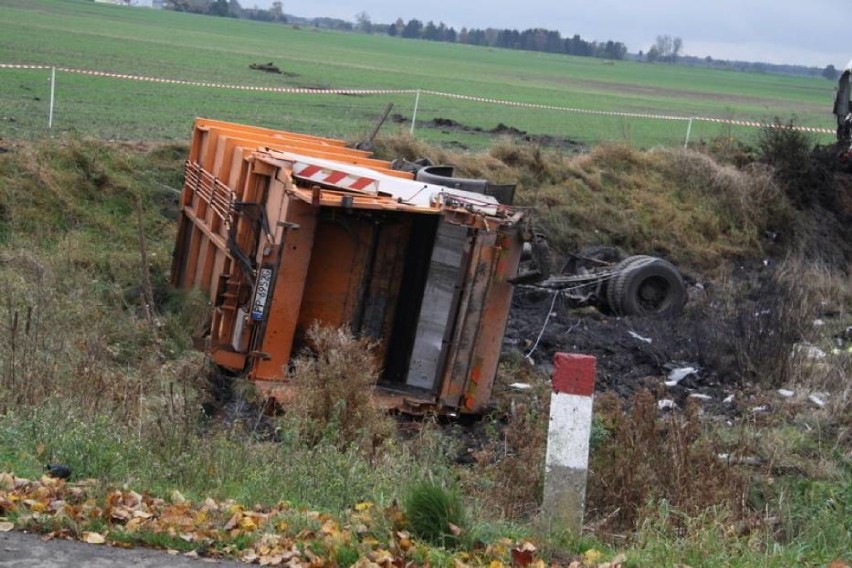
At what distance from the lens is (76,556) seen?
5629mm

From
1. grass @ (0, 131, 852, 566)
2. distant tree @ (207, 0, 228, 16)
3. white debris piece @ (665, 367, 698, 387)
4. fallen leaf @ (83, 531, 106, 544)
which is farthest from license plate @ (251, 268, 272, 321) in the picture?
distant tree @ (207, 0, 228, 16)

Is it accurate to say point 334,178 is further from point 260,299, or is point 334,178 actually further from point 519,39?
point 519,39

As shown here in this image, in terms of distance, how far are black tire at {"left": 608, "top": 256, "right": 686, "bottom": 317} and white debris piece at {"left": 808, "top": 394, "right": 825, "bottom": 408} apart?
13.3 ft

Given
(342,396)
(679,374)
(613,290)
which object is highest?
(342,396)

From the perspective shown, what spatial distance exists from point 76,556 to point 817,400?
869 centimetres

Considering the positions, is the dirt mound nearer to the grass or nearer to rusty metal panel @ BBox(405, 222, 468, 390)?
the grass

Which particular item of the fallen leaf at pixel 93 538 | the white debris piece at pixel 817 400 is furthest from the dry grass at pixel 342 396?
the white debris piece at pixel 817 400

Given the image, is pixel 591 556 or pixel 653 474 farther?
pixel 653 474

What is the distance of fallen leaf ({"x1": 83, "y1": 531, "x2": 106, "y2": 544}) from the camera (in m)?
5.79

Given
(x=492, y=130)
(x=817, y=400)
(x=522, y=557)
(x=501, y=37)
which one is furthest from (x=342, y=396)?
(x=501, y=37)

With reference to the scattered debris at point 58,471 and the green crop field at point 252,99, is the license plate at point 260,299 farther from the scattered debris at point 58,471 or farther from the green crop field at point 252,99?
the green crop field at point 252,99

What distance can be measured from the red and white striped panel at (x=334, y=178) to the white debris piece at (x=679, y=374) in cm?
433

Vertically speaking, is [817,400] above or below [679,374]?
above

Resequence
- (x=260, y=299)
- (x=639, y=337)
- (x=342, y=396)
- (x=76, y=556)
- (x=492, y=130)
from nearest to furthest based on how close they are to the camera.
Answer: (x=76, y=556)
(x=342, y=396)
(x=260, y=299)
(x=639, y=337)
(x=492, y=130)
